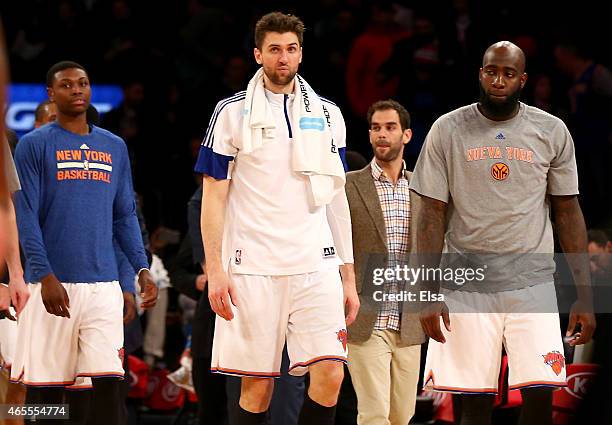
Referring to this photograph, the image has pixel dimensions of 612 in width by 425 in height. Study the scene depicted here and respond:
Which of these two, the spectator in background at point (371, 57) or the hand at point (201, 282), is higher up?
the spectator in background at point (371, 57)

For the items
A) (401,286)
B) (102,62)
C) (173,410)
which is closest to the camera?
(401,286)

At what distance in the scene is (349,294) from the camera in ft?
16.4

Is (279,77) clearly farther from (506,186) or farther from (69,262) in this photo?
(69,262)

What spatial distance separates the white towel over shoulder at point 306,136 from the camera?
478 cm

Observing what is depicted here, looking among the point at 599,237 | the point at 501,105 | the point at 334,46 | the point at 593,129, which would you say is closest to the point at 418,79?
the point at 334,46

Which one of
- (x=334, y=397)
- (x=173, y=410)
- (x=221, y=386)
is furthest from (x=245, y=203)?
(x=173, y=410)

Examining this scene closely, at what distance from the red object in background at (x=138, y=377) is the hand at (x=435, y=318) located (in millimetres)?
3673

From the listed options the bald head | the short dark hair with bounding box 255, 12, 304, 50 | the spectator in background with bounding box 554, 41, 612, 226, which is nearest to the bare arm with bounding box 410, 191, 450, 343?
the bald head

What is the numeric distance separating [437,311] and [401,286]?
1.11 m

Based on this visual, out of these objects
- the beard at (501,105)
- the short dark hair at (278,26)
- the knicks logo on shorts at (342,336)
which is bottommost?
the knicks logo on shorts at (342,336)

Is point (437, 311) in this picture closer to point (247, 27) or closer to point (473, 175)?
point (473, 175)

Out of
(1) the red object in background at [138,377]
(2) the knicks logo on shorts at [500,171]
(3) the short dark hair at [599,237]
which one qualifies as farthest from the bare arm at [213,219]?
(1) the red object in background at [138,377]

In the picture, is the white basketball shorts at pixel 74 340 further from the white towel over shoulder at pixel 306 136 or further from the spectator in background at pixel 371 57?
the spectator in background at pixel 371 57

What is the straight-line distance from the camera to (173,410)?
870cm
